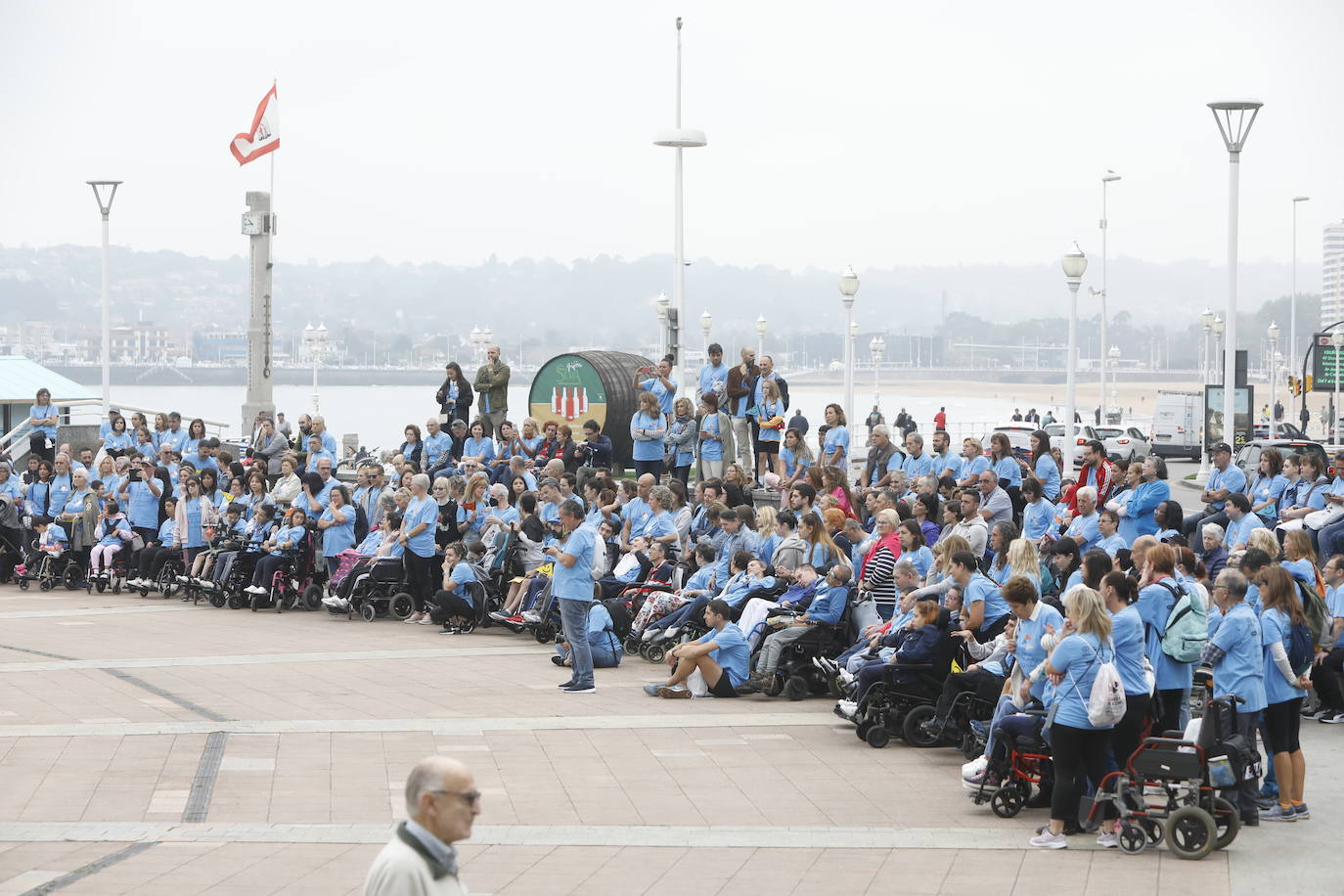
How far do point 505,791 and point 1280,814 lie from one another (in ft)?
16.7

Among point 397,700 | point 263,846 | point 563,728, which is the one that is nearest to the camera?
point 263,846

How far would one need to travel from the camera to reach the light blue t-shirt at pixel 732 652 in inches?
562

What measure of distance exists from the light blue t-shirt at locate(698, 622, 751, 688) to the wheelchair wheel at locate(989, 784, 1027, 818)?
14.3 feet

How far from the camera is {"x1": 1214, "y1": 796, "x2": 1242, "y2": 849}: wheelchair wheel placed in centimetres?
927

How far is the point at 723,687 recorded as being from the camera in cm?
1437

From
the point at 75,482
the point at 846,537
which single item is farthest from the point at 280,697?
the point at 75,482

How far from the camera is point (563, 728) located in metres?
12.8

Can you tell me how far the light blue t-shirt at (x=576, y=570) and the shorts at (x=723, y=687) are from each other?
4.68ft

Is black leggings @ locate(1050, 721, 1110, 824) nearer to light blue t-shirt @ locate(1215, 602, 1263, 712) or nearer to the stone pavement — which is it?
the stone pavement

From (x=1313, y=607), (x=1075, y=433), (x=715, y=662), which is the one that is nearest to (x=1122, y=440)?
(x=1075, y=433)

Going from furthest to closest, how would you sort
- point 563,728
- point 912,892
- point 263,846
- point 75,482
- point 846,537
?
point 75,482 < point 846,537 < point 563,728 < point 263,846 < point 912,892

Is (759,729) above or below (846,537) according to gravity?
below

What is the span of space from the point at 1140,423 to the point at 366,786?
73.6m

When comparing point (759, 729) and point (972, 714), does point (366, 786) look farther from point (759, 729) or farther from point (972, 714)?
point (972, 714)
